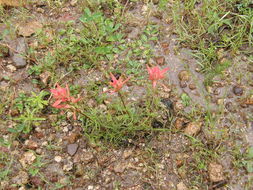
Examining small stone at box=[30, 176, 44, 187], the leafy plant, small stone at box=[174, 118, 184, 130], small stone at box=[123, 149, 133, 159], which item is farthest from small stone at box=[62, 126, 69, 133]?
small stone at box=[174, 118, 184, 130]

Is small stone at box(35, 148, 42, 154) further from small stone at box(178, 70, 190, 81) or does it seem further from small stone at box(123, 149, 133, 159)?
small stone at box(178, 70, 190, 81)

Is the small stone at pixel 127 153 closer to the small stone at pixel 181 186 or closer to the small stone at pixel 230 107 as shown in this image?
the small stone at pixel 181 186

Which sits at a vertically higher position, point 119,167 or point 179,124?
point 179,124

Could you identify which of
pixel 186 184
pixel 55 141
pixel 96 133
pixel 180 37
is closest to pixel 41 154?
pixel 55 141

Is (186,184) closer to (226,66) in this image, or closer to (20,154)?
(226,66)

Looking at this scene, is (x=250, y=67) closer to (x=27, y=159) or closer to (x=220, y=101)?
(x=220, y=101)

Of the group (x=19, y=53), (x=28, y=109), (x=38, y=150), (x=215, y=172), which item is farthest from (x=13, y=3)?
(x=215, y=172)
